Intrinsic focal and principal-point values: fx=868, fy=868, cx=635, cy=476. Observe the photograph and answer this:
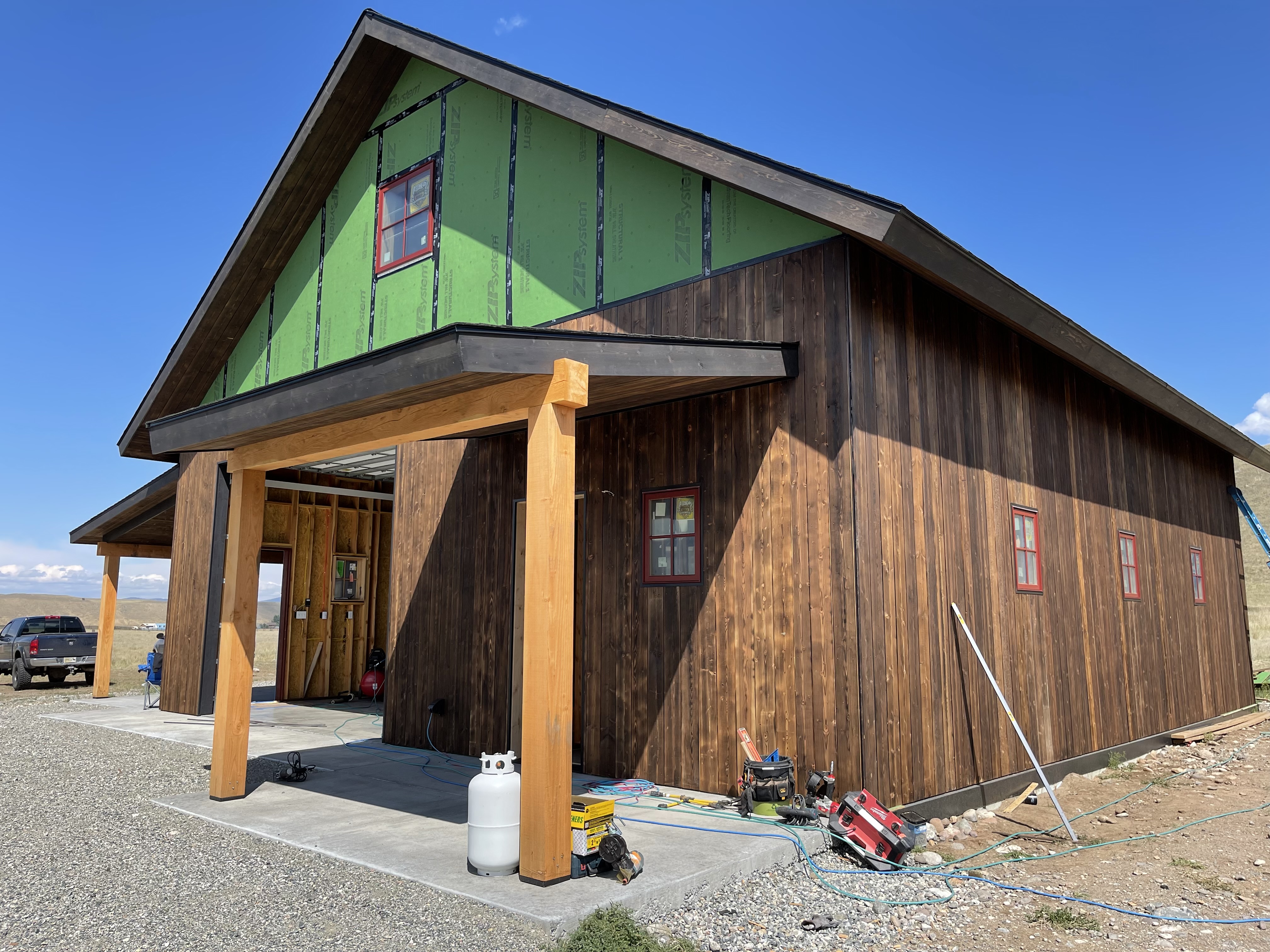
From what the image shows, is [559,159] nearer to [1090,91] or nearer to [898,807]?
[898,807]

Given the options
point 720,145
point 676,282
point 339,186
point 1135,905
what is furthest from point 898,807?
point 339,186

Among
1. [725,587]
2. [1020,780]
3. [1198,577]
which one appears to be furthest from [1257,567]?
[725,587]

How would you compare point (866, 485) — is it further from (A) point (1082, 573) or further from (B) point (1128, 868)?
(A) point (1082, 573)

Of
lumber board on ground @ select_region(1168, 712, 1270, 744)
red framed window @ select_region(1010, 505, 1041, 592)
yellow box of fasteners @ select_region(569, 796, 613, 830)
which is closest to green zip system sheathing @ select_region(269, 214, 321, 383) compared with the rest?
yellow box of fasteners @ select_region(569, 796, 613, 830)

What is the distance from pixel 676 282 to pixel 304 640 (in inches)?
412

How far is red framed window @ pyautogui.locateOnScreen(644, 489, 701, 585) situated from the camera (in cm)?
690

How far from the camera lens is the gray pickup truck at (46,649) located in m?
17.8

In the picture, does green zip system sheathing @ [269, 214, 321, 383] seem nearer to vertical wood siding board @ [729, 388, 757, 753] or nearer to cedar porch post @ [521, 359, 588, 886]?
vertical wood siding board @ [729, 388, 757, 753]

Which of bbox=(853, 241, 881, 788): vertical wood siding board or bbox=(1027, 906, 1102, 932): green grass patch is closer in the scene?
bbox=(1027, 906, 1102, 932): green grass patch

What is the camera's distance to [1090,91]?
13.0 meters

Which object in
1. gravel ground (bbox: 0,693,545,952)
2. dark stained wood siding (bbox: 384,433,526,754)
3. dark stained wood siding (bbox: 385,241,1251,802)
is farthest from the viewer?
dark stained wood siding (bbox: 384,433,526,754)

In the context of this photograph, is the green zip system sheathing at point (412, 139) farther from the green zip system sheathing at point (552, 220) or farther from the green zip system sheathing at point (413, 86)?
the green zip system sheathing at point (552, 220)

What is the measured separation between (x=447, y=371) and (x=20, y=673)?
18.1 metres

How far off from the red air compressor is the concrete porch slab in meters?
0.19
